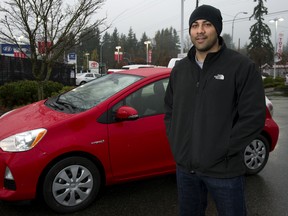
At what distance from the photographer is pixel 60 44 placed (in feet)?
31.3

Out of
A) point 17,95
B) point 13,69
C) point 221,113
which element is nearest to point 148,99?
point 221,113

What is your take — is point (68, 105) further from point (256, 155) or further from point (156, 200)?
point (256, 155)

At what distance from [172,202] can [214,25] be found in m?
2.28

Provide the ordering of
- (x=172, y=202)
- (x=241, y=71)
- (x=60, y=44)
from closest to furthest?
(x=241, y=71)
(x=172, y=202)
(x=60, y=44)

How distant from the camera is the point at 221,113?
206 cm

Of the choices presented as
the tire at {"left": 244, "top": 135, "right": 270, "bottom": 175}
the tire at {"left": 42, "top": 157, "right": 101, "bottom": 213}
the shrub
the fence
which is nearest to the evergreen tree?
the fence

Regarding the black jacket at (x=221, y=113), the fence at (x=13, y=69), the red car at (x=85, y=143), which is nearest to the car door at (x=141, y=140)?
the red car at (x=85, y=143)

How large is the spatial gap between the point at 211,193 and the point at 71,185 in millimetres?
1806

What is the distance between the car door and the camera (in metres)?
3.76

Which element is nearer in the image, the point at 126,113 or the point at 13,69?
the point at 126,113

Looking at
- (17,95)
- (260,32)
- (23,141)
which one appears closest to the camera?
(23,141)

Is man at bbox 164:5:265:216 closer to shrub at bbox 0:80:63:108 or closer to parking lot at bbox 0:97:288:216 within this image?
parking lot at bbox 0:97:288:216

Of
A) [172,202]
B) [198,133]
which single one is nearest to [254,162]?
[172,202]

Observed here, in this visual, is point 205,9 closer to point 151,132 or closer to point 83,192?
point 151,132
